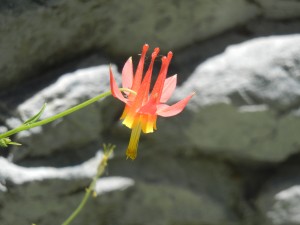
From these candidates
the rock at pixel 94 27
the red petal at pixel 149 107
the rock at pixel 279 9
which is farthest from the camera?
the rock at pixel 279 9

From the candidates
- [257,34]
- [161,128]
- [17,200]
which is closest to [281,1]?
[257,34]

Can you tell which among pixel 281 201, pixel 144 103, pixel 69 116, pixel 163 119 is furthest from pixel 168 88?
pixel 281 201

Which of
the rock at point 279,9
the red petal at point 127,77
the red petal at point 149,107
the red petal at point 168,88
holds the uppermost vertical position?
the red petal at point 127,77

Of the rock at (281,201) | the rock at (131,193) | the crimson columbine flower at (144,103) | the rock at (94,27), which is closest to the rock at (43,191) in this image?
the rock at (131,193)

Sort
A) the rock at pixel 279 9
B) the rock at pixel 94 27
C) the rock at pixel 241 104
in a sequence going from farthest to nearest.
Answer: the rock at pixel 279 9
the rock at pixel 241 104
the rock at pixel 94 27

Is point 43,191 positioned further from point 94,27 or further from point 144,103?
point 144,103

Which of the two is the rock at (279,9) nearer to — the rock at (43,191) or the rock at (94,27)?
the rock at (94,27)

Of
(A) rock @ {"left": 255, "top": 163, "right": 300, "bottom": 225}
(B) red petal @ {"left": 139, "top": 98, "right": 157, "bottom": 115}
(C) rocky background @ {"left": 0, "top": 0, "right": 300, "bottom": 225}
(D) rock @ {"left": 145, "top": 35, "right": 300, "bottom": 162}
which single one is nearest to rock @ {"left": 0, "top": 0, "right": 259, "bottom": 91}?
(C) rocky background @ {"left": 0, "top": 0, "right": 300, "bottom": 225}
